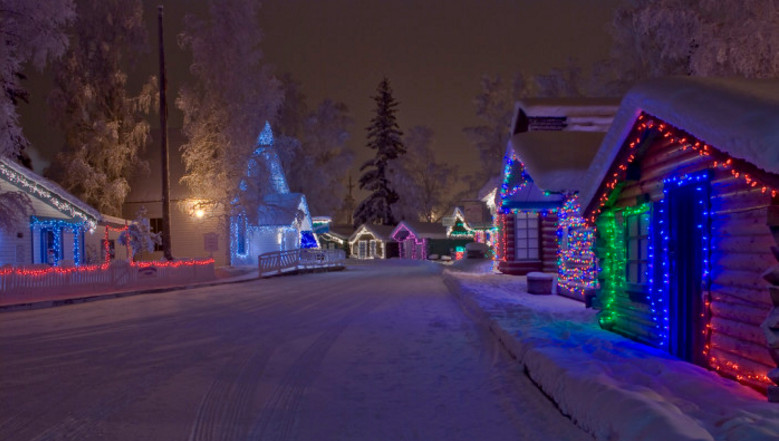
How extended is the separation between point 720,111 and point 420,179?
6754 centimetres

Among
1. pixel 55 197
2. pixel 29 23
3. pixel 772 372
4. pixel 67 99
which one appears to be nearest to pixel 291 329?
pixel 772 372

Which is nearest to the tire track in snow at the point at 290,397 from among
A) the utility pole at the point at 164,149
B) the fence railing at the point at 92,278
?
the fence railing at the point at 92,278

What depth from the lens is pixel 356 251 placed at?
7381cm

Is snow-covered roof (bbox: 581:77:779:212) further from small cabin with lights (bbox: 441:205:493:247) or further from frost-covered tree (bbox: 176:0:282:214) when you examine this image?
small cabin with lights (bbox: 441:205:493:247)

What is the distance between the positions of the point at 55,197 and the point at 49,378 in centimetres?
1993

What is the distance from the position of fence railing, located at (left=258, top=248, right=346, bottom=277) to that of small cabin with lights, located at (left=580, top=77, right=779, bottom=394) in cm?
2365

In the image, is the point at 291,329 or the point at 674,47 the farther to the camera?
the point at 674,47

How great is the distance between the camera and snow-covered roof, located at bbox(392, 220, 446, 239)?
6259 cm

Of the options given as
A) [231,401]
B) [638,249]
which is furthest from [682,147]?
[231,401]

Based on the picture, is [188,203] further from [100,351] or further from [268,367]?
[268,367]

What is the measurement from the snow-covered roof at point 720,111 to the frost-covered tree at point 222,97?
1099 inches

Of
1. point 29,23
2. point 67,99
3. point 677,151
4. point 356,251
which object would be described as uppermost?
point 67,99

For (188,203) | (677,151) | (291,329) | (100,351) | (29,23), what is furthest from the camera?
(188,203)

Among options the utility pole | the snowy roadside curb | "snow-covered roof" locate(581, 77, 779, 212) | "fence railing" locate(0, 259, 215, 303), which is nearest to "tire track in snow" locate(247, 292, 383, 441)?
"snow-covered roof" locate(581, 77, 779, 212)
